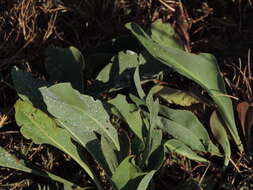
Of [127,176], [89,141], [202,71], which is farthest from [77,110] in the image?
[202,71]

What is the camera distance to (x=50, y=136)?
4.12ft

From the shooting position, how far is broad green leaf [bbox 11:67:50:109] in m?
1.29

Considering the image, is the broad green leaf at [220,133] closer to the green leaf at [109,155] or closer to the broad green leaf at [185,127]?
the broad green leaf at [185,127]

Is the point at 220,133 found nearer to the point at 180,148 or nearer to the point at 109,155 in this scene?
the point at 180,148

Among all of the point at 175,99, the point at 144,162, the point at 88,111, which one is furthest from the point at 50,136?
the point at 175,99

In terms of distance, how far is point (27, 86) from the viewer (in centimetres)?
131

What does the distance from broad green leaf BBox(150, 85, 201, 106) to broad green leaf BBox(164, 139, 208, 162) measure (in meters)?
0.13

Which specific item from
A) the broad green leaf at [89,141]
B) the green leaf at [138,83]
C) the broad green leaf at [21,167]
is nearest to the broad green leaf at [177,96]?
the green leaf at [138,83]

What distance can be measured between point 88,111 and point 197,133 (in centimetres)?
29

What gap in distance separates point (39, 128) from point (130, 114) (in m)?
0.23

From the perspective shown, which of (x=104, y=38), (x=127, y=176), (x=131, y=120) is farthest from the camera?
(x=104, y=38)

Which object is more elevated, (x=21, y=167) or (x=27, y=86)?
(x=27, y=86)

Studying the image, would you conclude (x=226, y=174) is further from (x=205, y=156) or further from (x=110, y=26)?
(x=110, y=26)

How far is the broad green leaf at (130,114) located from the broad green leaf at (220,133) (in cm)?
22
